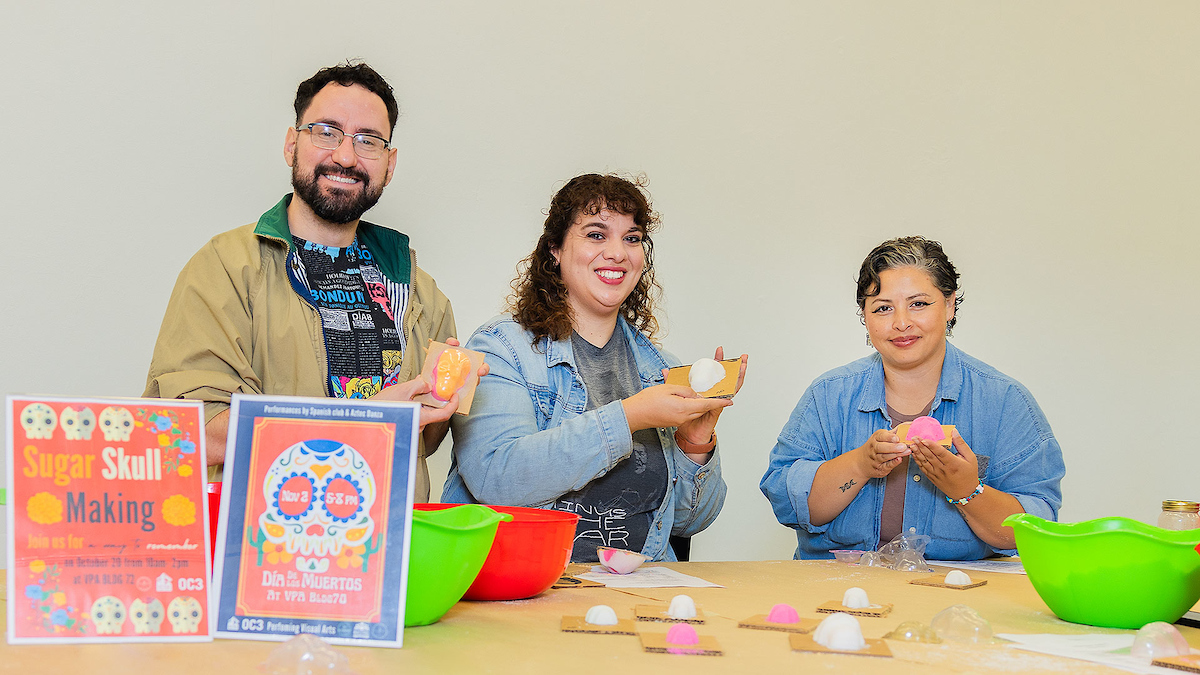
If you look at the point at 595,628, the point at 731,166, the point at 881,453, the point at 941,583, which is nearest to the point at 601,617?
the point at 595,628

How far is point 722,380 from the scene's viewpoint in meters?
1.90

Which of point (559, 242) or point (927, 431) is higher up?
point (559, 242)

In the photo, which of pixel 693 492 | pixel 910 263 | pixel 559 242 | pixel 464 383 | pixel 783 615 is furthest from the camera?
pixel 910 263

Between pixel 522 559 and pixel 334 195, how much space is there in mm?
1160

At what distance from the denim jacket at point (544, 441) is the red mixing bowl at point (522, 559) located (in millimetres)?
465

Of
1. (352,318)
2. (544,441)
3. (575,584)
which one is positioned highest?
(352,318)

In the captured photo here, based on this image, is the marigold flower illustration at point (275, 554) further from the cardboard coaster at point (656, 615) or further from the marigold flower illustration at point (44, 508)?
the cardboard coaster at point (656, 615)

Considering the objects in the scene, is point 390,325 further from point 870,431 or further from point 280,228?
point 870,431

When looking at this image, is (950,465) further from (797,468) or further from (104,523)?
(104,523)

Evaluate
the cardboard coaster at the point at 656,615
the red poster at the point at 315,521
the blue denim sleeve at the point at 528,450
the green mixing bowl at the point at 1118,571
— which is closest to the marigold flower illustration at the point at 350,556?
the red poster at the point at 315,521

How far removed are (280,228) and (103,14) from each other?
1.20 metres

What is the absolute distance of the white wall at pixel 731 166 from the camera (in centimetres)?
269

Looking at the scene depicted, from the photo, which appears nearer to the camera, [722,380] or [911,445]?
[722,380]

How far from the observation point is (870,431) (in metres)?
2.33
